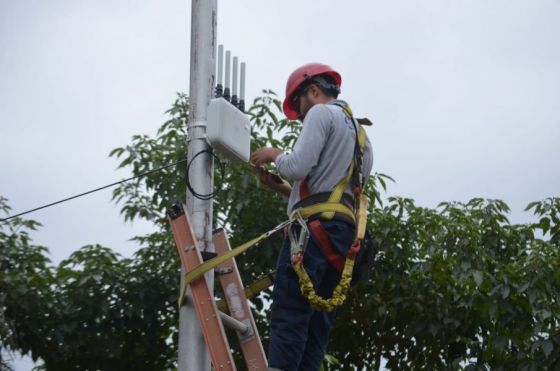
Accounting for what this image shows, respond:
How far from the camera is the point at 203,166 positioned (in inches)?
192

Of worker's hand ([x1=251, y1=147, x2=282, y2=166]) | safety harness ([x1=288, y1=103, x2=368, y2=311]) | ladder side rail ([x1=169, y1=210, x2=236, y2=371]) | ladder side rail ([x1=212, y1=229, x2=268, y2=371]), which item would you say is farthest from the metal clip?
ladder side rail ([x1=212, y1=229, x2=268, y2=371])

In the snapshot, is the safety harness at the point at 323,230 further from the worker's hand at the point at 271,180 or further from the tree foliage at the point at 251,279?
the tree foliage at the point at 251,279

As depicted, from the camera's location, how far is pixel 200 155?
4887mm

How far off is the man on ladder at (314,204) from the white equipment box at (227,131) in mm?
88

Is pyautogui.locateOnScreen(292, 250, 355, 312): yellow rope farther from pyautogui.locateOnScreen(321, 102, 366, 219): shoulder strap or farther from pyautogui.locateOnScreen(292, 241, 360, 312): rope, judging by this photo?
pyautogui.locateOnScreen(321, 102, 366, 219): shoulder strap

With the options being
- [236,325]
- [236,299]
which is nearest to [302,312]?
[236,325]

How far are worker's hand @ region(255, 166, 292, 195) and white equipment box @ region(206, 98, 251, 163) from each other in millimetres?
90

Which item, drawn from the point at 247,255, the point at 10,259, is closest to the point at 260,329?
the point at 247,255

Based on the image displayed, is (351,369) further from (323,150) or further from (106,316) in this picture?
(323,150)

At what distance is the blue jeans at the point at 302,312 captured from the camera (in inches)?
175

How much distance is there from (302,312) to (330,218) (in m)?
0.43

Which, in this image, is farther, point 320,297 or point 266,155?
point 266,155

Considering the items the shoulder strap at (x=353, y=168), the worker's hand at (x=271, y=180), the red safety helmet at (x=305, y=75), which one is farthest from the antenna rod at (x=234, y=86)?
the shoulder strap at (x=353, y=168)

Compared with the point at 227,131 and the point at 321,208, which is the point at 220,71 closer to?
the point at 227,131
